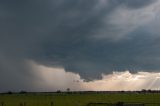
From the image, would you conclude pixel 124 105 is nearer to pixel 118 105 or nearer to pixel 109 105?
pixel 118 105

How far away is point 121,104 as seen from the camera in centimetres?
4025

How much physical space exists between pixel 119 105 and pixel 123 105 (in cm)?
42

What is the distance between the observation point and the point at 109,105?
4562 cm

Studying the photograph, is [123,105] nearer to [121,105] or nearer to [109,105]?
[121,105]

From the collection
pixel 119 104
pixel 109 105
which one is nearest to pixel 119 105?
pixel 119 104

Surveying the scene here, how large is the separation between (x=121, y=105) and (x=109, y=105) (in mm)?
5490

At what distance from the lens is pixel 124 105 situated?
132 ft

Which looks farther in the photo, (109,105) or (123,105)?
(109,105)

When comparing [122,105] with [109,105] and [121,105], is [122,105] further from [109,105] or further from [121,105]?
[109,105]

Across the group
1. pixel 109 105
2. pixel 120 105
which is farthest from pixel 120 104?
pixel 109 105

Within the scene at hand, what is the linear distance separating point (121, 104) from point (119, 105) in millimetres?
262

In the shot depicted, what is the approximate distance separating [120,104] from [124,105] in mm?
431

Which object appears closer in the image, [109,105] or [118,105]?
[118,105]

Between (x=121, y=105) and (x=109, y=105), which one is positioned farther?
(x=109, y=105)
